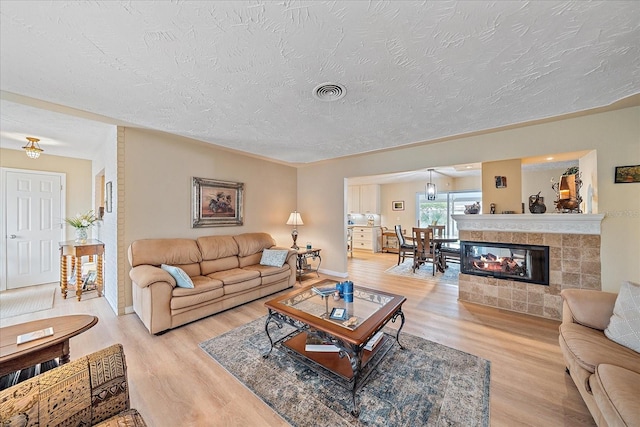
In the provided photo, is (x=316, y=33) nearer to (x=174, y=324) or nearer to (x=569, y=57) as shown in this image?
(x=569, y=57)

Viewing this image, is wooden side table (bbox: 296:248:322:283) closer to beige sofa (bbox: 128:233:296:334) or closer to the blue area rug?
beige sofa (bbox: 128:233:296:334)

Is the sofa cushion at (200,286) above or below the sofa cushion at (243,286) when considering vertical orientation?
above

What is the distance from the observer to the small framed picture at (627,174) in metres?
2.44

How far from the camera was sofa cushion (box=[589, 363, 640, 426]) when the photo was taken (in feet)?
3.51

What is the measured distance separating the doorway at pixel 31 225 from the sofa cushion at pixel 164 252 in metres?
2.79

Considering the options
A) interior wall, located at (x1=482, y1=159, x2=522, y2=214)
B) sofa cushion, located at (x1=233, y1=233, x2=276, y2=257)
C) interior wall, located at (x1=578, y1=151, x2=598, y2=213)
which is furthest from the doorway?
interior wall, located at (x1=578, y1=151, x2=598, y2=213)

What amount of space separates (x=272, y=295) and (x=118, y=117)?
3108 millimetres

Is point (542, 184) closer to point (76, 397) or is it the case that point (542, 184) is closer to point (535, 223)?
point (535, 223)

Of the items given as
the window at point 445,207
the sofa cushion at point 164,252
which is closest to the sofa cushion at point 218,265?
the sofa cushion at point 164,252

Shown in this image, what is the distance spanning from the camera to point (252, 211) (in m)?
4.59

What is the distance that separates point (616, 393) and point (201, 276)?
3.83 meters

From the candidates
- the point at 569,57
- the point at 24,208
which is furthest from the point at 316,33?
the point at 24,208

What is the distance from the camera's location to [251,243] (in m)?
4.10

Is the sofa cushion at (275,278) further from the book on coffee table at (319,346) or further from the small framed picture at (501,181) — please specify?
the small framed picture at (501,181)
